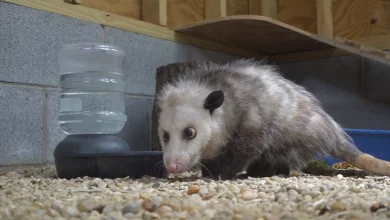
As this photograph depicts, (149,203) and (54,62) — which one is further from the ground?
(54,62)

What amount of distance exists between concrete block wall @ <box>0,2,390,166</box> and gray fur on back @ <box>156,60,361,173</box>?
37.0 inches

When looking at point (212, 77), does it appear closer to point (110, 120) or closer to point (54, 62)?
point (110, 120)

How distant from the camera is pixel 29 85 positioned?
312 centimetres

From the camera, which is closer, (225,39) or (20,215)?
(20,215)

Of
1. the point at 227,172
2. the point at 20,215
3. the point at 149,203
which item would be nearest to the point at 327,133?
the point at 227,172

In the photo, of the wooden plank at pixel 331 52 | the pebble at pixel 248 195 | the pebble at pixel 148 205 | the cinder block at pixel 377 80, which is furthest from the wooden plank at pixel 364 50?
the pebble at pixel 148 205

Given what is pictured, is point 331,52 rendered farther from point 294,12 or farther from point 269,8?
point 269,8

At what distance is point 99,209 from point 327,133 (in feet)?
5.55

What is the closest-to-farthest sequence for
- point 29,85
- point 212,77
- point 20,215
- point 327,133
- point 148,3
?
point 20,215
point 212,77
point 327,133
point 29,85
point 148,3

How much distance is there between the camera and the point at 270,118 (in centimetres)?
267

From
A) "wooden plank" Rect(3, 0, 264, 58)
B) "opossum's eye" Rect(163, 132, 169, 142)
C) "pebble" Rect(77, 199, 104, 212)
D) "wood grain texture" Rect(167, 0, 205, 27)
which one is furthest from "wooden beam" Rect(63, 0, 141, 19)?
"pebble" Rect(77, 199, 104, 212)

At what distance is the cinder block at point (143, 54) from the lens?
369 cm

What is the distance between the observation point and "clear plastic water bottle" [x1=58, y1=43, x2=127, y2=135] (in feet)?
10.5

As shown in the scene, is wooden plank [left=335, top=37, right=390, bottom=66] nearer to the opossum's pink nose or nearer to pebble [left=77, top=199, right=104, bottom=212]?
the opossum's pink nose
